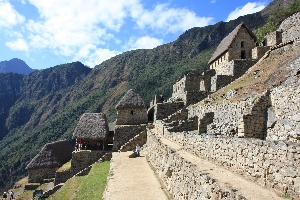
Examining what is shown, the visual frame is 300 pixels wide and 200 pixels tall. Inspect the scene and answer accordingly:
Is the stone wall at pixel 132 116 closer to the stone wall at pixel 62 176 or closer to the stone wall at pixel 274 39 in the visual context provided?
the stone wall at pixel 62 176

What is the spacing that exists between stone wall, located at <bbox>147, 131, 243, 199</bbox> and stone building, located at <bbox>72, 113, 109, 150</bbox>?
1355cm

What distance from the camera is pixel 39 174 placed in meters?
28.5

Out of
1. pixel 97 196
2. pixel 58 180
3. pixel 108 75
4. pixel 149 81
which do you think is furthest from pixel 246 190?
pixel 108 75

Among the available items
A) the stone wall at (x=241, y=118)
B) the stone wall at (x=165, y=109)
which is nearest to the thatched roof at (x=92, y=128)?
the stone wall at (x=165, y=109)

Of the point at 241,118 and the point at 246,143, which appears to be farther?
the point at 241,118

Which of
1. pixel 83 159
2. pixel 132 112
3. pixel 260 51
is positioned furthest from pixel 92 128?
pixel 260 51

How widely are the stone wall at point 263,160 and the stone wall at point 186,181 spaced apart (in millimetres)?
892

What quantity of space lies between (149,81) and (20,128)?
74.8m

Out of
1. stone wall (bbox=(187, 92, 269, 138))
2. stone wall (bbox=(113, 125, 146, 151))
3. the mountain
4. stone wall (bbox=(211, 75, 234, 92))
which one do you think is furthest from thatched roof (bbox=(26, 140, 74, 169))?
the mountain

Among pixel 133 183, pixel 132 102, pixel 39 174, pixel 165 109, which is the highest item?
pixel 132 102

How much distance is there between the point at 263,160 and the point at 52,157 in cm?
2584

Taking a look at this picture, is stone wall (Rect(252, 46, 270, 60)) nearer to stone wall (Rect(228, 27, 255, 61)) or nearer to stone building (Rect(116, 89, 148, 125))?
stone wall (Rect(228, 27, 255, 61))

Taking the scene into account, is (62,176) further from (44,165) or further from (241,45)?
(241,45)

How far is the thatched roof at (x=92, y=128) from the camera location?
26391 millimetres
